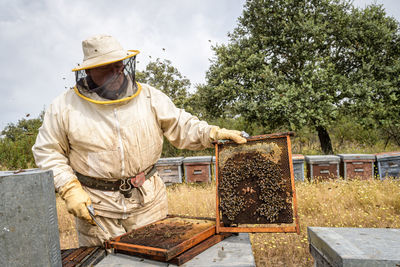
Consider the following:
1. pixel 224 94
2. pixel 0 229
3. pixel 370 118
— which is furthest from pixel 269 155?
pixel 370 118

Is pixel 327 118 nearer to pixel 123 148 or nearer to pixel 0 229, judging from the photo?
pixel 123 148

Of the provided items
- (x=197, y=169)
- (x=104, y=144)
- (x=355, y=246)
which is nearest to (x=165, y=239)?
(x=104, y=144)

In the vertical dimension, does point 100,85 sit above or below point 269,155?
above

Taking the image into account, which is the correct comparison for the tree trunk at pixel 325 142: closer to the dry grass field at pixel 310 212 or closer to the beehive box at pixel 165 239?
the dry grass field at pixel 310 212

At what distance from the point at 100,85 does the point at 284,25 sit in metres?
9.83

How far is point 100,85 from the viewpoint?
8.59ft

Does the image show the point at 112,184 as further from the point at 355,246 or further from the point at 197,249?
the point at 355,246

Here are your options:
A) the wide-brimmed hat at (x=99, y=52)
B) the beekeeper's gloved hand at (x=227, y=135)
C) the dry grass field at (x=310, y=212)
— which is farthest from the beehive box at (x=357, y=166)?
the wide-brimmed hat at (x=99, y=52)

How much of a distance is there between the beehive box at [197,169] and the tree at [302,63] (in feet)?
10.1

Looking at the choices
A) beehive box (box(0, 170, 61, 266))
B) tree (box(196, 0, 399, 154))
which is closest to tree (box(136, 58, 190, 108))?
tree (box(196, 0, 399, 154))

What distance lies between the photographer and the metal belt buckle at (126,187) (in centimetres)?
248

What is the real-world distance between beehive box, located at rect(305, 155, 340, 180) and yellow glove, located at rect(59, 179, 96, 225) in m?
6.91

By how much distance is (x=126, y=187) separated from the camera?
251 cm

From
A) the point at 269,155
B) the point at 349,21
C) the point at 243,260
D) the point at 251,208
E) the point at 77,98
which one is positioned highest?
the point at 349,21
